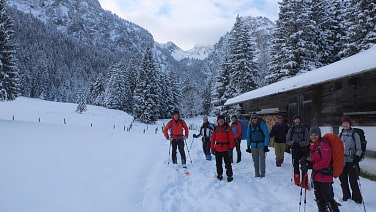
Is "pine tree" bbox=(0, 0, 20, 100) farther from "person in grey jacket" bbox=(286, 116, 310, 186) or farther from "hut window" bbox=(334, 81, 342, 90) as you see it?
"hut window" bbox=(334, 81, 342, 90)

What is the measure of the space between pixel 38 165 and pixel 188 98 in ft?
190

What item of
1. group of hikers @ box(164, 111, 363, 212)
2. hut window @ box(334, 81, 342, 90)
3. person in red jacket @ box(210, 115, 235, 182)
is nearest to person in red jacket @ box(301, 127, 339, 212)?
group of hikers @ box(164, 111, 363, 212)

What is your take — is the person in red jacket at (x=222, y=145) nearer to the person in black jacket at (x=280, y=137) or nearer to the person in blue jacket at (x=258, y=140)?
the person in blue jacket at (x=258, y=140)

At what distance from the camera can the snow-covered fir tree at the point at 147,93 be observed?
33.2 metres

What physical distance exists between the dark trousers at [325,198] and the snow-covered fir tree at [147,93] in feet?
99.3

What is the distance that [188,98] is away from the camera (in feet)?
209

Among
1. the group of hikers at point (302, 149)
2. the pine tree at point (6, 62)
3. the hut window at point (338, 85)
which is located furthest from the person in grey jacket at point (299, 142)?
the pine tree at point (6, 62)

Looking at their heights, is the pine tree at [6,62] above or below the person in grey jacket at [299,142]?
above

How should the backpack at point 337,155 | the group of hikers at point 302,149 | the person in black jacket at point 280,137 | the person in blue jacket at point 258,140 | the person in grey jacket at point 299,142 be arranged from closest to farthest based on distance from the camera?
the backpack at point 337,155
the group of hikers at point 302,149
the person in grey jacket at point 299,142
the person in blue jacket at point 258,140
the person in black jacket at point 280,137

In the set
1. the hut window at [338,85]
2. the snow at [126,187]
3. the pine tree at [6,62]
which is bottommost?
the snow at [126,187]

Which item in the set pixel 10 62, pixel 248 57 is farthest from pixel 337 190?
pixel 10 62

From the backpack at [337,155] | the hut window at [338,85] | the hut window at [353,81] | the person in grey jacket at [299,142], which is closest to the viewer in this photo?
the backpack at [337,155]

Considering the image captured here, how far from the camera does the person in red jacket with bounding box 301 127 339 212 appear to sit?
12.5 feet

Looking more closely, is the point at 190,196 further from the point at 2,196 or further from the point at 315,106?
the point at 315,106
